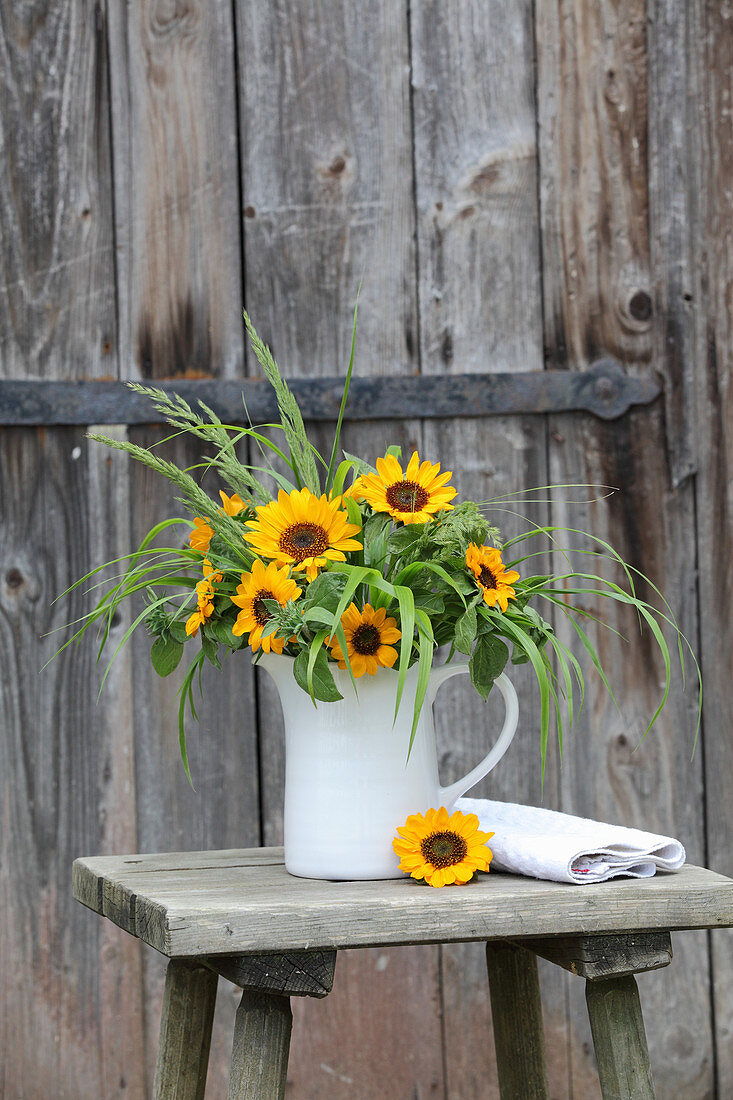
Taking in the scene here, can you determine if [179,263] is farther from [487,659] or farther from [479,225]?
[487,659]

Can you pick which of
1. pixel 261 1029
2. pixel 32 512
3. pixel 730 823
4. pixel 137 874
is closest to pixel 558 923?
pixel 261 1029

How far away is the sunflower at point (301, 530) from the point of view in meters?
0.81

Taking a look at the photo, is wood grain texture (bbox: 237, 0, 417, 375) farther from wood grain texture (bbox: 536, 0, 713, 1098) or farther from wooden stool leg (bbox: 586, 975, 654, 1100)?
wooden stool leg (bbox: 586, 975, 654, 1100)

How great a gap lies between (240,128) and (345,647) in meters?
0.84

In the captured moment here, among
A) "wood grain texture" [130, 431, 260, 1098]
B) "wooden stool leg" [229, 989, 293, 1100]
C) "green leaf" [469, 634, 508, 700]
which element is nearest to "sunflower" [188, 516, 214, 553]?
"green leaf" [469, 634, 508, 700]

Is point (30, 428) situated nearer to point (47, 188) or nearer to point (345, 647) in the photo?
point (47, 188)

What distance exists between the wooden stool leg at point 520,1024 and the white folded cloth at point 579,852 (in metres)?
0.16

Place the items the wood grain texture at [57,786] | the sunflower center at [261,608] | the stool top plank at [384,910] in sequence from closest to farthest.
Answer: the stool top plank at [384,910] < the sunflower center at [261,608] < the wood grain texture at [57,786]

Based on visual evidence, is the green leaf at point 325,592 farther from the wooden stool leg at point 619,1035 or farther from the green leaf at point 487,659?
the wooden stool leg at point 619,1035

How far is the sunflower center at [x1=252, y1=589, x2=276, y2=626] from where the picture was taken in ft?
2.65

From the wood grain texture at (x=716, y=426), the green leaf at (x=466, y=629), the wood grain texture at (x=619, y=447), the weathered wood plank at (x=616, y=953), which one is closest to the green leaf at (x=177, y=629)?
the green leaf at (x=466, y=629)

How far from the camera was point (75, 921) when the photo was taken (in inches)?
52.2

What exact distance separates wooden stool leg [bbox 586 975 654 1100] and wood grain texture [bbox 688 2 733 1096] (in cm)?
62

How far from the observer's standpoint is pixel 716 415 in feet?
4.57
